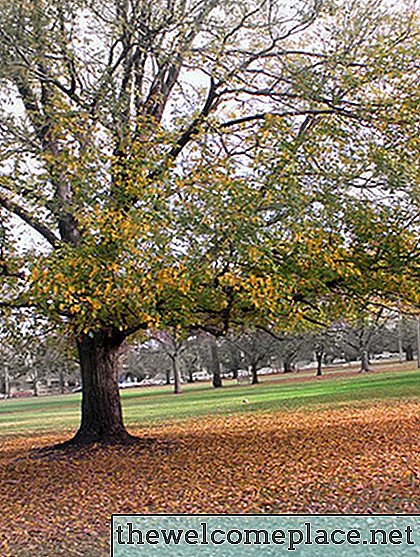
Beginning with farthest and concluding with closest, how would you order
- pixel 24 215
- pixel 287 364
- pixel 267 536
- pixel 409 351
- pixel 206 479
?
pixel 409 351, pixel 287 364, pixel 24 215, pixel 206 479, pixel 267 536

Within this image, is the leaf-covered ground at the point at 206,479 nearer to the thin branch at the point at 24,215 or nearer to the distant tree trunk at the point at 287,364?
the thin branch at the point at 24,215

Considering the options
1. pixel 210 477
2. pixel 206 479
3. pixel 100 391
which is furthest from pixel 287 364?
pixel 206 479

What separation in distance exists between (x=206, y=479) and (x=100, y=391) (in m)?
4.21

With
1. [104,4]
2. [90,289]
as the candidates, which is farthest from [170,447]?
[104,4]

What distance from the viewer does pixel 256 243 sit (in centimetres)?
987

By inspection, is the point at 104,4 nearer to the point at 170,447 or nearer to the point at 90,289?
the point at 90,289

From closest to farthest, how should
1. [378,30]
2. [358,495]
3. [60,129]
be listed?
[358,495], [60,129], [378,30]

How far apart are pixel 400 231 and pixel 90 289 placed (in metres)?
4.60

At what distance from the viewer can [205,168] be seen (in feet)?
34.0

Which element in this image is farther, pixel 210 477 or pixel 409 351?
pixel 409 351

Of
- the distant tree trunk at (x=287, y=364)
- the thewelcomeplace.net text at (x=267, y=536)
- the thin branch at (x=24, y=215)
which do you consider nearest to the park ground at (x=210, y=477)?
the thewelcomeplace.net text at (x=267, y=536)

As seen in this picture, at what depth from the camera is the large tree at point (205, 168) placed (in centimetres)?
983

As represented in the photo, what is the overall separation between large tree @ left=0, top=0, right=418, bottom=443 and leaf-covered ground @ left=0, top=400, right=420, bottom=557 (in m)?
2.13

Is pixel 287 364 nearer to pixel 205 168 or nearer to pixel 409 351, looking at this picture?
pixel 409 351
